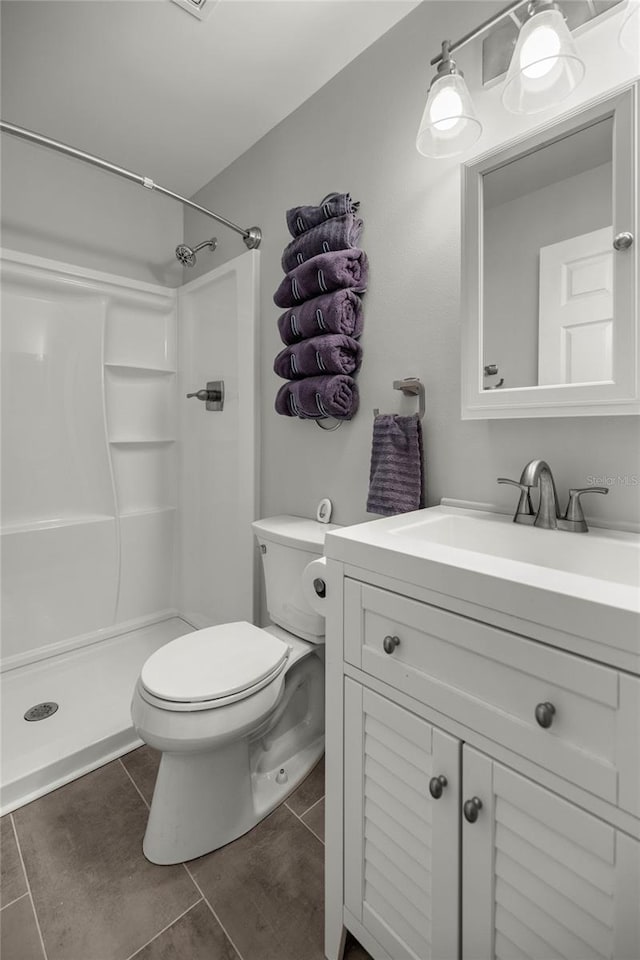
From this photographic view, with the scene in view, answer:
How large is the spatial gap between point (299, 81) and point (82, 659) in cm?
251

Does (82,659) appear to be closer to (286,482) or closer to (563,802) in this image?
(286,482)

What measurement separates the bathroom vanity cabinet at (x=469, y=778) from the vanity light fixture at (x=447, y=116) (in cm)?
103

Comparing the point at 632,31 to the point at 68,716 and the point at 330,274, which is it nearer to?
the point at 330,274

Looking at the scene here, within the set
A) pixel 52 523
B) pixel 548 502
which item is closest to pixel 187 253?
pixel 52 523

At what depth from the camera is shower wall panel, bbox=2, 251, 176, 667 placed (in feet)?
6.29

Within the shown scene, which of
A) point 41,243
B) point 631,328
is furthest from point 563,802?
point 41,243

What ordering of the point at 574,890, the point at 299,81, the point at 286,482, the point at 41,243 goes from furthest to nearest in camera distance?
the point at 41,243
the point at 286,482
the point at 299,81
the point at 574,890

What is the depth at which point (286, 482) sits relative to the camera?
177cm

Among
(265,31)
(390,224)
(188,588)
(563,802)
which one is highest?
(265,31)

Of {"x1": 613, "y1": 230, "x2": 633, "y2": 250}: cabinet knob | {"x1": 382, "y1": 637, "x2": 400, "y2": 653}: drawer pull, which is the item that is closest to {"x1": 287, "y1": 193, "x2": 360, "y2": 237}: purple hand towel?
{"x1": 613, "y1": 230, "x2": 633, "y2": 250}: cabinet knob

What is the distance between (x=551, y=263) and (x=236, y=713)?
4.37 feet

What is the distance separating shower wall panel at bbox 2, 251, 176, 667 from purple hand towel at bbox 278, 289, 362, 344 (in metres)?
1.20

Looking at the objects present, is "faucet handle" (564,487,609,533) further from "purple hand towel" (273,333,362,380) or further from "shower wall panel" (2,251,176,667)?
"shower wall panel" (2,251,176,667)

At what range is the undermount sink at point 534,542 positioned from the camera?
0.84 m
